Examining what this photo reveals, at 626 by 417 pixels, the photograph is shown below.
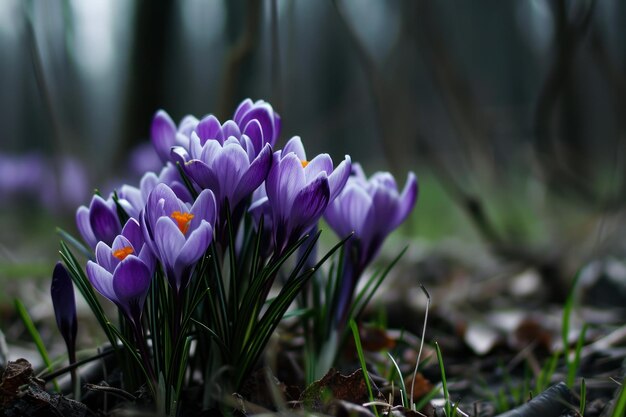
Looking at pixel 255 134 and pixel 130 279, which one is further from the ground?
pixel 255 134

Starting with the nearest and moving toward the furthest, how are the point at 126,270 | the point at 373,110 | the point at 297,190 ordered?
the point at 126,270, the point at 297,190, the point at 373,110

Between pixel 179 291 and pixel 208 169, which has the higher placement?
pixel 208 169

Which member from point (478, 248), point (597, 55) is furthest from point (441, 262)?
point (597, 55)

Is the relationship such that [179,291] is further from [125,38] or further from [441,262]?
[125,38]

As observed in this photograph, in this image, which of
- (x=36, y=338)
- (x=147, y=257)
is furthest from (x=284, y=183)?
(x=36, y=338)

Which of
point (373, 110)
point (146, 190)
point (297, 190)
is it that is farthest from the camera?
point (373, 110)

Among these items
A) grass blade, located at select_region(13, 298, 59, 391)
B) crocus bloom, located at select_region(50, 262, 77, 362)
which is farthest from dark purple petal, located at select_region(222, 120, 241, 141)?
grass blade, located at select_region(13, 298, 59, 391)

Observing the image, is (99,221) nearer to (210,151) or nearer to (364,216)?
(210,151)

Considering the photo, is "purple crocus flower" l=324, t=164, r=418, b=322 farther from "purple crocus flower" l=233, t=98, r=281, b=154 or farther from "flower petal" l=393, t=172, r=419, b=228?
"purple crocus flower" l=233, t=98, r=281, b=154
